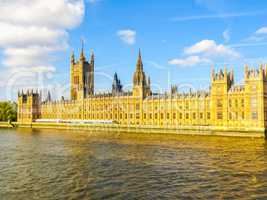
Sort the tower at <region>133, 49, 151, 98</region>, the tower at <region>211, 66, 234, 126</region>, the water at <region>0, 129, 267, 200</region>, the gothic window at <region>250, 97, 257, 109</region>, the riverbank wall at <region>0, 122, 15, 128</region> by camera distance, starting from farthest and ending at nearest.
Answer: the riverbank wall at <region>0, 122, 15, 128</region> < the tower at <region>133, 49, 151, 98</region> < the tower at <region>211, 66, 234, 126</region> < the gothic window at <region>250, 97, 257, 109</region> < the water at <region>0, 129, 267, 200</region>

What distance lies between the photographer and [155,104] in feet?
377

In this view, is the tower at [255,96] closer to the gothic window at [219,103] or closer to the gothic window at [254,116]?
the gothic window at [254,116]

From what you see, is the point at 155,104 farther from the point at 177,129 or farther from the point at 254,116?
the point at 254,116

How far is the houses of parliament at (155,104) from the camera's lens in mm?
83562

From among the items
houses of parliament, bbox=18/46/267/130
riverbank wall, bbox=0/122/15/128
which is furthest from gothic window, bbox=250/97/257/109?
riverbank wall, bbox=0/122/15/128

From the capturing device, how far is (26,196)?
2569 cm

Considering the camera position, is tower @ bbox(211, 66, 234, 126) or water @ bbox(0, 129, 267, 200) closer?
water @ bbox(0, 129, 267, 200)

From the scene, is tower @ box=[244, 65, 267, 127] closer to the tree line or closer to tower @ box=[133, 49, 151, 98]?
tower @ box=[133, 49, 151, 98]

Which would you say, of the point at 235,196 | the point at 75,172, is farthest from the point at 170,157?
the point at 235,196

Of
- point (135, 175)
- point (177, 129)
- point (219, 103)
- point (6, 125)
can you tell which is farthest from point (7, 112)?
point (135, 175)

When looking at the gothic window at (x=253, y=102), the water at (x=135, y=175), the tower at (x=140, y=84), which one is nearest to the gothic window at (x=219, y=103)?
the gothic window at (x=253, y=102)

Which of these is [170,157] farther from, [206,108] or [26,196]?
[206,108]

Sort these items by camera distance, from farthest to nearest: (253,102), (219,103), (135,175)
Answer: (219,103) → (253,102) → (135,175)

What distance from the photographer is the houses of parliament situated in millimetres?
83562
